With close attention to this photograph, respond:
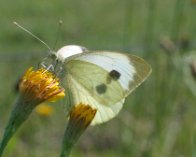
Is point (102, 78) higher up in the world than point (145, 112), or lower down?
higher up

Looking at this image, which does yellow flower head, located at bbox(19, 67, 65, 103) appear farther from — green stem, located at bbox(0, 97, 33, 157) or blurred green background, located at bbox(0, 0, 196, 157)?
blurred green background, located at bbox(0, 0, 196, 157)

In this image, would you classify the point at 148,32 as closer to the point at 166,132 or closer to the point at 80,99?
the point at 166,132

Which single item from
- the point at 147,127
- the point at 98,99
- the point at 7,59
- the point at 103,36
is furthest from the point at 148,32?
the point at 103,36

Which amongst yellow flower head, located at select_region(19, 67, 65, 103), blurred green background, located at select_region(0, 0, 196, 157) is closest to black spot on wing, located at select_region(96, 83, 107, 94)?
blurred green background, located at select_region(0, 0, 196, 157)

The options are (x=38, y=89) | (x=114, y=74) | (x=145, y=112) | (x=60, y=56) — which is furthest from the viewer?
(x=145, y=112)

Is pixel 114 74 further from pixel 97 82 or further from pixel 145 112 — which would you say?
pixel 145 112

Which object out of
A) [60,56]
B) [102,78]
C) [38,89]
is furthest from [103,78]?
[38,89]
